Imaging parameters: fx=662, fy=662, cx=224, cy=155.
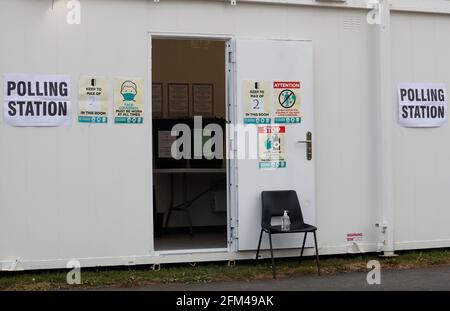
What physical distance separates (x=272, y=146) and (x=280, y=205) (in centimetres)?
65

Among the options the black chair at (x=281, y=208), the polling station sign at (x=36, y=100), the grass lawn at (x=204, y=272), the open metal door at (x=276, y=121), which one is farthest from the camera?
the open metal door at (x=276, y=121)

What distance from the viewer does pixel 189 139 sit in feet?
30.7

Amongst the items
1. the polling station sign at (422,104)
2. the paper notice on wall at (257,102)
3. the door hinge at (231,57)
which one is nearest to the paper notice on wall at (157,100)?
the door hinge at (231,57)

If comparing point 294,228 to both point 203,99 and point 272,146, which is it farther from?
point 203,99

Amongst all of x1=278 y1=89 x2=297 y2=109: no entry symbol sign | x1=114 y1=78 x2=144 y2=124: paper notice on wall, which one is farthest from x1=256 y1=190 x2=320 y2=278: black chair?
x1=114 y1=78 x2=144 y2=124: paper notice on wall

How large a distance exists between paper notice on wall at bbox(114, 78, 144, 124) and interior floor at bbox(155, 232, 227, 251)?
160 cm

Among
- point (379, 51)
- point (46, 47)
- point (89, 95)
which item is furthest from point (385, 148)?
point (46, 47)

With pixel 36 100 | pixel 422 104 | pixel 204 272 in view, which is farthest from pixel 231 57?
pixel 422 104

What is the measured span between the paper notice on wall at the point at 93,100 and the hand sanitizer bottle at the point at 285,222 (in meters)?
2.10

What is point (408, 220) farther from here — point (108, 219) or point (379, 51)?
point (108, 219)

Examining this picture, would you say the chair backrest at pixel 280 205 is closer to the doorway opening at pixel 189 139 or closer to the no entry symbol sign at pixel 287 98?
the no entry symbol sign at pixel 287 98

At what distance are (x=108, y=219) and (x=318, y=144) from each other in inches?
96.2

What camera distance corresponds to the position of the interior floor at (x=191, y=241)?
7651 millimetres
